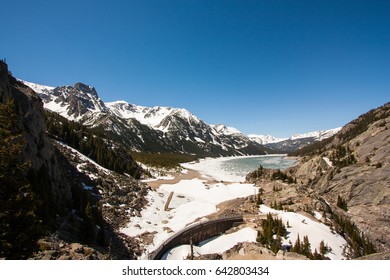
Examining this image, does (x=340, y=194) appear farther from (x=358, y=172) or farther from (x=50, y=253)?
(x=50, y=253)

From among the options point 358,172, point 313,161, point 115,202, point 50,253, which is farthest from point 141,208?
point 313,161

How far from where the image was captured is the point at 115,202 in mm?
41719

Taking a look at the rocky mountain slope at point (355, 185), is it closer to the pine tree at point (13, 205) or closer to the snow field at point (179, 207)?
the snow field at point (179, 207)

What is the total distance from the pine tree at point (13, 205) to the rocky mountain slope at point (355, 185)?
34725 mm

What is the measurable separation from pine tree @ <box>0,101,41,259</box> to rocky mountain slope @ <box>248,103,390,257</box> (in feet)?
114

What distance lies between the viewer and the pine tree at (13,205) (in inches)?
447

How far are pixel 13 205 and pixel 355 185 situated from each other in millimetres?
65957

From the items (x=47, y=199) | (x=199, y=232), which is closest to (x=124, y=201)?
(x=199, y=232)

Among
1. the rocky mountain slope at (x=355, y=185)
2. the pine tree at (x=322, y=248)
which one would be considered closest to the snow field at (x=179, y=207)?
the rocky mountain slope at (x=355, y=185)

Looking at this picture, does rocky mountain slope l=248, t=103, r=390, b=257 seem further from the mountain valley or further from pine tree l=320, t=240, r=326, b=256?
pine tree l=320, t=240, r=326, b=256

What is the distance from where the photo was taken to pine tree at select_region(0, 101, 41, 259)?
11.4 metres

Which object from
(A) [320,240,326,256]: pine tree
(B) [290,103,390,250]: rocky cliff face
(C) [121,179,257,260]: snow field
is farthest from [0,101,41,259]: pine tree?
(B) [290,103,390,250]: rocky cliff face
